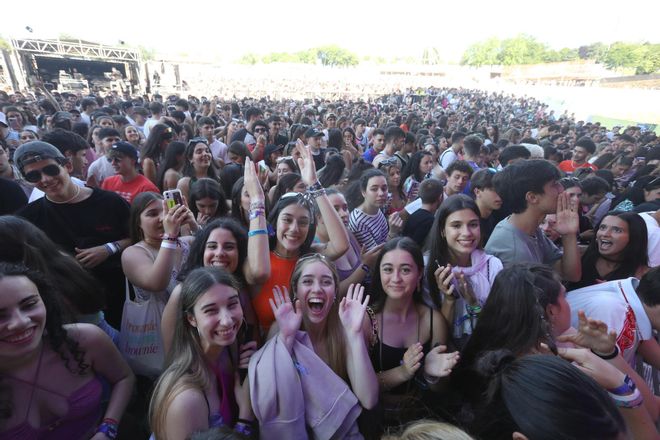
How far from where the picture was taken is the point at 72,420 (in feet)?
5.24

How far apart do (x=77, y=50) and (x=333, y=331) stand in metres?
28.1

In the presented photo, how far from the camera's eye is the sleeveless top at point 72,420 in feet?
4.72

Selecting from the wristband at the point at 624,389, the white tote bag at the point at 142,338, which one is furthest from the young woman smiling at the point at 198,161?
the wristband at the point at 624,389

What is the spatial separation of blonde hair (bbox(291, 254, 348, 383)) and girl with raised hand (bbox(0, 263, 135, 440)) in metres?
1.06

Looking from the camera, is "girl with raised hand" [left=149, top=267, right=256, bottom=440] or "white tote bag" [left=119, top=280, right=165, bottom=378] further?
"white tote bag" [left=119, top=280, right=165, bottom=378]

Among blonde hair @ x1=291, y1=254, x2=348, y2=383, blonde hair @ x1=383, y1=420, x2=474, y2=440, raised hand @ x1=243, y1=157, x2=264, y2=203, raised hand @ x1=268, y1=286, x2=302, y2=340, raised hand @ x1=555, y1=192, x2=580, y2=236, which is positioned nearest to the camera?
blonde hair @ x1=383, y1=420, x2=474, y2=440

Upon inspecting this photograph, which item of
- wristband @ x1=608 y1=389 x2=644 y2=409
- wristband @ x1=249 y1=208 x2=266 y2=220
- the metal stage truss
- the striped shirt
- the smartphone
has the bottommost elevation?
the striped shirt

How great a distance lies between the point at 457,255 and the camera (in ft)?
8.61

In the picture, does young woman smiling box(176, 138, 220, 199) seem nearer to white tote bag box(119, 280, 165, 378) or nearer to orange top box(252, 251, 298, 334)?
orange top box(252, 251, 298, 334)

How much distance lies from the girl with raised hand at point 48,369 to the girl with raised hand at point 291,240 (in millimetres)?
878

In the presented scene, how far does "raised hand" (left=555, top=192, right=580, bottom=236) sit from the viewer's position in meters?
2.72

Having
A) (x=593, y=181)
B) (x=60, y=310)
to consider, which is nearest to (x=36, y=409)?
(x=60, y=310)

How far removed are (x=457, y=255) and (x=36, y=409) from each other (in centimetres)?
259

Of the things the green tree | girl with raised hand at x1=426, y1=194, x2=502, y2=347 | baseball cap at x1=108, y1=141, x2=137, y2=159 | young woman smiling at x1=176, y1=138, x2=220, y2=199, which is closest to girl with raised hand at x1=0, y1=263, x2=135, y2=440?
girl with raised hand at x1=426, y1=194, x2=502, y2=347
